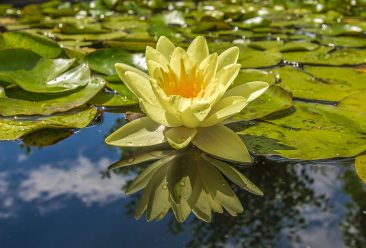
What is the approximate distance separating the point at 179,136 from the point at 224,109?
12 cm

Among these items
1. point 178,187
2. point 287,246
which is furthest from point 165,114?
point 287,246

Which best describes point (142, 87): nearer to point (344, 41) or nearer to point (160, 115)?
point (160, 115)

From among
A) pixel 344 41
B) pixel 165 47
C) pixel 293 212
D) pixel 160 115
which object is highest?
pixel 165 47

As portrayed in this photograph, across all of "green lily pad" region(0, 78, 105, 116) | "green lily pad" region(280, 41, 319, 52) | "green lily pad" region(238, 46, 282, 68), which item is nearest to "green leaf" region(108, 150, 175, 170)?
"green lily pad" region(0, 78, 105, 116)

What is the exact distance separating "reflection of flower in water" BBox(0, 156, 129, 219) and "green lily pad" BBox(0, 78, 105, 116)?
280mm

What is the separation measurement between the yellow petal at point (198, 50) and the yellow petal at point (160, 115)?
0.19m

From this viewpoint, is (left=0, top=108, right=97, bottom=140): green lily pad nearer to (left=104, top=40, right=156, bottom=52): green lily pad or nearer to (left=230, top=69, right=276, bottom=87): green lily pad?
(left=230, top=69, right=276, bottom=87): green lily pad

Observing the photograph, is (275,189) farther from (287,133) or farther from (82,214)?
(82,214)

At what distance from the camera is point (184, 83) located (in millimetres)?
995

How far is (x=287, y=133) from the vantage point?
1.11m

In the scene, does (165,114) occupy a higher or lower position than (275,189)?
higher

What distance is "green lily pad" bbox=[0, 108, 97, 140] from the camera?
113cm

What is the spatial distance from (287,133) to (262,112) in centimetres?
13

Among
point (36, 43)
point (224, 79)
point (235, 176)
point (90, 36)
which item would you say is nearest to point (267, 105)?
point (224, 79)
